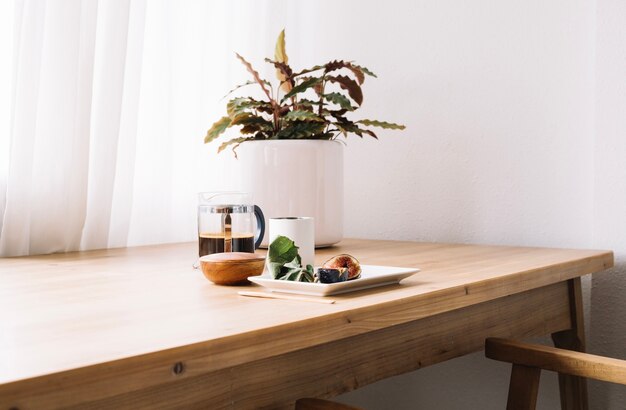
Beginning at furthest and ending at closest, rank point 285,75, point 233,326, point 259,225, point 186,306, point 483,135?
1. point 483,135
2. point 285,75
3. point 259,225
4. point 186,306
5. point 233,326

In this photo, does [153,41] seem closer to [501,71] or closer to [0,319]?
[501,71]

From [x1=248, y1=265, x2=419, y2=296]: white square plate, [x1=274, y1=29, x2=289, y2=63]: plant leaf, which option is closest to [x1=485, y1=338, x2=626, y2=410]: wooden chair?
[x1=248, y1=265, x2=419, y2=296]: white square plate

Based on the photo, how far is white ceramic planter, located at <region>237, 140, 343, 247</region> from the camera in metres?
1.46

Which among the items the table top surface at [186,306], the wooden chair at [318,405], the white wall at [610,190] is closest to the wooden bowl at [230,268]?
the table top surface at [186,306]

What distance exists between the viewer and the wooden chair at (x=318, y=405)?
0.77 metres

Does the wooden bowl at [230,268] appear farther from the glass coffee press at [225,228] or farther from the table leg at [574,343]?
the table leg at [574,343]

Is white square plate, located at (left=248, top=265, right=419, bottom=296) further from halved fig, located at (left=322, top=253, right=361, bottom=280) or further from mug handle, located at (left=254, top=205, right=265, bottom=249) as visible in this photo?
mug handle, located at (left=254, top=205, right=265, bottom=249)

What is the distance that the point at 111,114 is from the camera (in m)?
1.48

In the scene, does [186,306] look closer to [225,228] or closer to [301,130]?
[225,228]

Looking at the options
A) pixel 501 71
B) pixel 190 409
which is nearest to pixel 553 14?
pixel 501 71

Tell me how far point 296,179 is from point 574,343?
0.63 meters

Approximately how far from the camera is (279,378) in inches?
31.8

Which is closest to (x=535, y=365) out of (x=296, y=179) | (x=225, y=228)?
(x=225, y=228)

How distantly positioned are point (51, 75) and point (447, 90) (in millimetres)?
904
